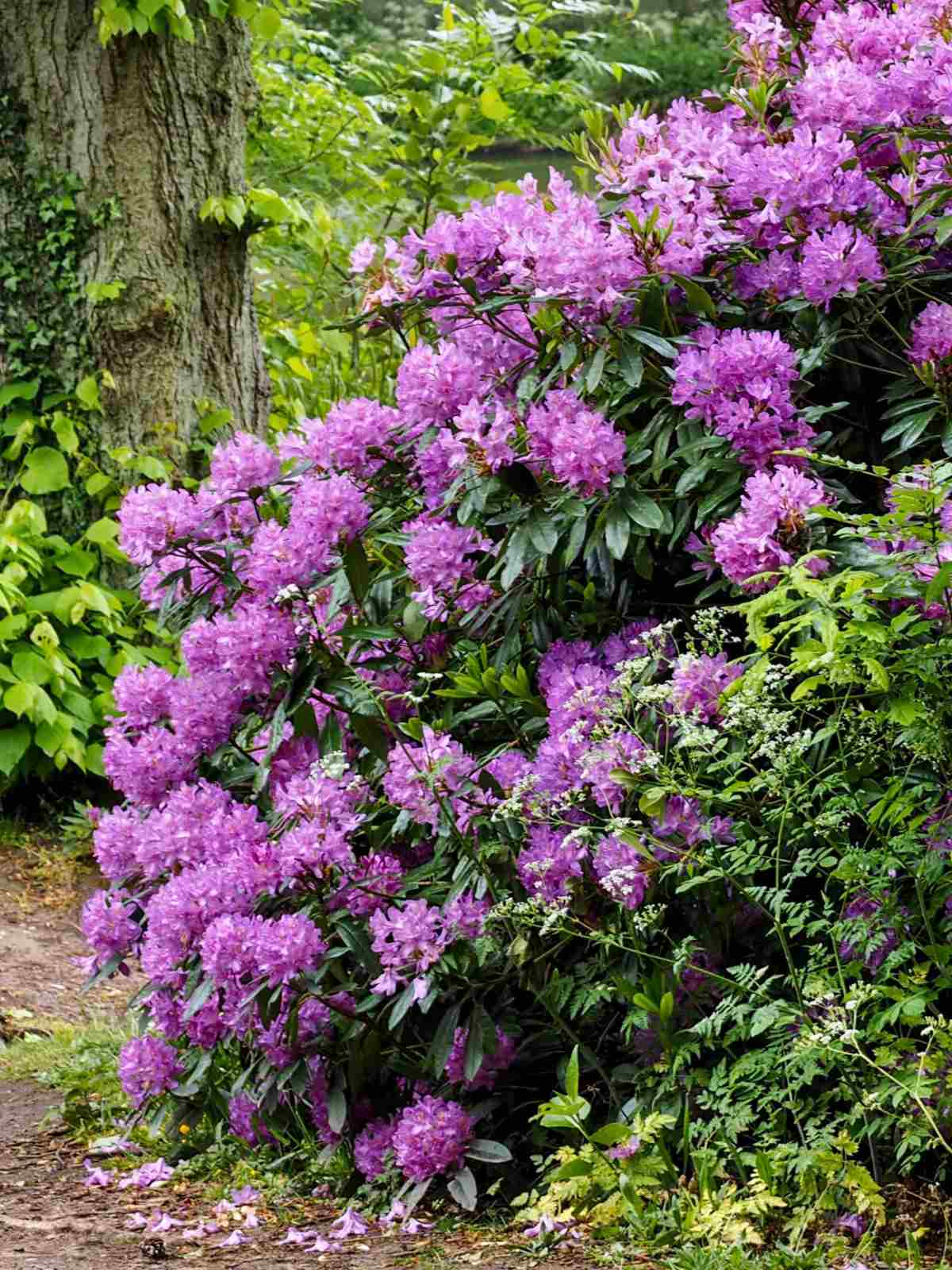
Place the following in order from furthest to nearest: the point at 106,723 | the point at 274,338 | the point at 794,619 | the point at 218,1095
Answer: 1. the point at 274,338
2. the point at 106,723
3. the point at 218,1095
4. the point at 794,619

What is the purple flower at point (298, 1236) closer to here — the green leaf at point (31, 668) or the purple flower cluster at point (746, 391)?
the purple flower cluster at point (746, 391)

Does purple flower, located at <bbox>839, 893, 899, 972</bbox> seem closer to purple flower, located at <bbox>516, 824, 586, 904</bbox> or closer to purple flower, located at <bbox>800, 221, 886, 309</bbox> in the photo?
purple flower, located at <bbox>516, 824, 586, 904</bbox>

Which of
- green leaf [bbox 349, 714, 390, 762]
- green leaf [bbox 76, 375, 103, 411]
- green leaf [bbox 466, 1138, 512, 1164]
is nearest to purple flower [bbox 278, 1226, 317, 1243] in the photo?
green leaf [bbox 466, 1138, 512, 1164]

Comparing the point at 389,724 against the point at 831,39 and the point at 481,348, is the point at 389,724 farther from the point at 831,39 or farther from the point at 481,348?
the point at 831,39

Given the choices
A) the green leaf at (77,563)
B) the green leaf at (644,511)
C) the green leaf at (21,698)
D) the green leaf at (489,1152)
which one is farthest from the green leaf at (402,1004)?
the green leaf at (77,563)

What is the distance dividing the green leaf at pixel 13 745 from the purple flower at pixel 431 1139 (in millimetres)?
3423

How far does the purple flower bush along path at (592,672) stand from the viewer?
261cm

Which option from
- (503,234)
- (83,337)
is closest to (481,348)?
(503,234)

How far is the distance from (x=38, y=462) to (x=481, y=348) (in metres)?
3.51

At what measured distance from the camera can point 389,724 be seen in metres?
2.88

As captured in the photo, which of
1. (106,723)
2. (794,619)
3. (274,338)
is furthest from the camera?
(274,338)

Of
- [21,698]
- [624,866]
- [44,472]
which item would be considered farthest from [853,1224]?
[44,472]

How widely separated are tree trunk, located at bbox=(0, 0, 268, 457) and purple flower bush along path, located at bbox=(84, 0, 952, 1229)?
10.3 feet

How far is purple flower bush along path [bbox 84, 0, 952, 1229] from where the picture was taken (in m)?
2.61
